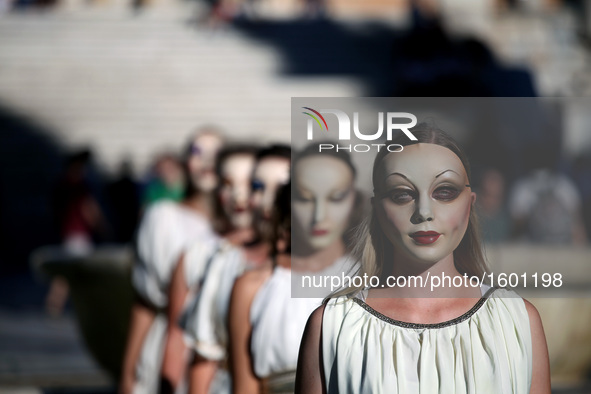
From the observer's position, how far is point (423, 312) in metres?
1.81

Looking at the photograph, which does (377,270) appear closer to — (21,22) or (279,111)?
(279,111)

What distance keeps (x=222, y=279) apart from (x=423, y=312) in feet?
5.32

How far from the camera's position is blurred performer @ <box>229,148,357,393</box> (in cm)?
188

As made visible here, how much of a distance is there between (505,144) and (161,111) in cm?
1627

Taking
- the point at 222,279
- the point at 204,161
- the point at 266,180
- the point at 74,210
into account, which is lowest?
the point at 222,279

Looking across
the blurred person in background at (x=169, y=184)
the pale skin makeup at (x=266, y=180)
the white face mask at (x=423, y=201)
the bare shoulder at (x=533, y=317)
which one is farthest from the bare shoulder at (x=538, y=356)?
the blurred person in background at (x=169, y=184)

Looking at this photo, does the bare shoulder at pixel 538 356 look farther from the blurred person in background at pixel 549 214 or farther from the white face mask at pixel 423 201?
the blurred person in background at pixel 549 214

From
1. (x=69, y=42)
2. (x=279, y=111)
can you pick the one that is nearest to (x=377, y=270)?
(x=279, y=111)

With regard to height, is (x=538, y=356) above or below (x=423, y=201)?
below

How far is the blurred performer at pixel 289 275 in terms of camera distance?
6.15 ft

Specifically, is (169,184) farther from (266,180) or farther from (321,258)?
(321,258)

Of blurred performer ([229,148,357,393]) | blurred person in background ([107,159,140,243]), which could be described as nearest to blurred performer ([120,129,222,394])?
blurred performer ([229,148,357,393])

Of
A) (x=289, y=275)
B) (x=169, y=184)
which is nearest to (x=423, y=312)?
(x=289, y=275)

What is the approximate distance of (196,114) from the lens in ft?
59.7
